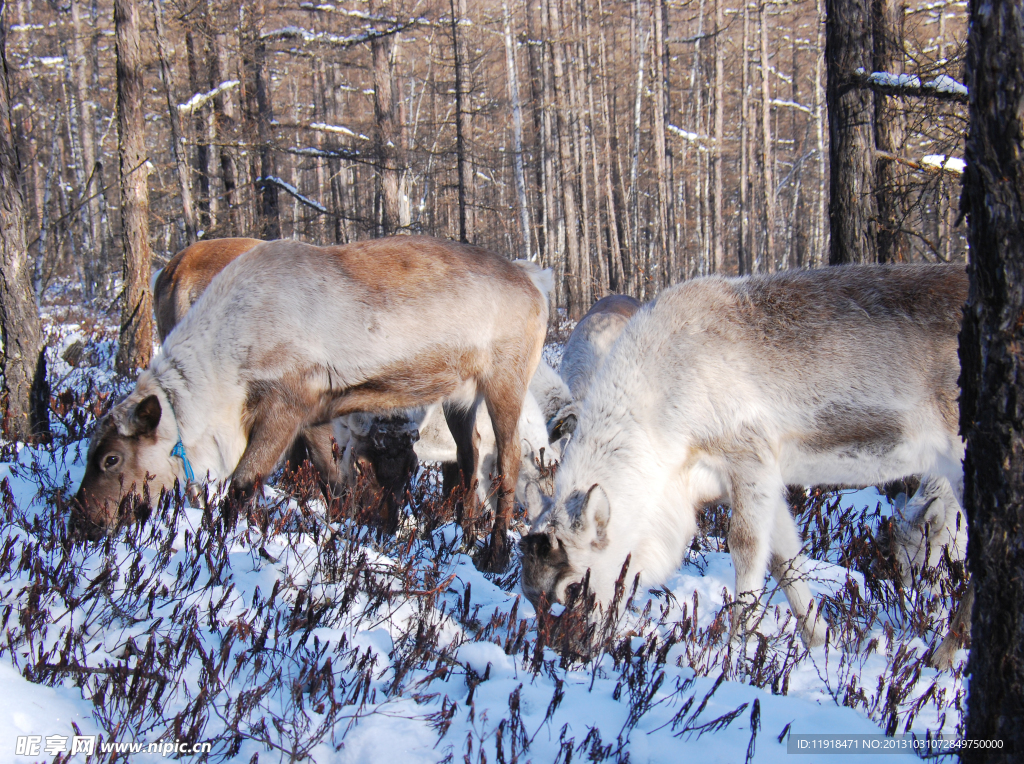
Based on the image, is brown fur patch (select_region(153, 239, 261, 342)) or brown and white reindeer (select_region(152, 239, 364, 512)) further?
Result: brown fur patch (select_region(153, 239, 261, 342))

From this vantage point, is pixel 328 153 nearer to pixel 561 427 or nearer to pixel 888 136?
pixel 561 427

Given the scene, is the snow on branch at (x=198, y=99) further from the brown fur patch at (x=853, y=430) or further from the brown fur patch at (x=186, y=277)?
the brown fur patch at (x=853, y=430)

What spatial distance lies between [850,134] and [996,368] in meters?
4.84

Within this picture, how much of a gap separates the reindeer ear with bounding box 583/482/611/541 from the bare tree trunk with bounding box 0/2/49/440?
15.0ft

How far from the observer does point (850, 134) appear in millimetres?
5922

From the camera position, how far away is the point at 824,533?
4883mm

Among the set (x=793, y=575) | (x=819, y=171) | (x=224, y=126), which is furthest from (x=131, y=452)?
(x=819, y=171)

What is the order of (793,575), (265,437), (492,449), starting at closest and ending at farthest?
(793,575)
(265,437)
(492,449)

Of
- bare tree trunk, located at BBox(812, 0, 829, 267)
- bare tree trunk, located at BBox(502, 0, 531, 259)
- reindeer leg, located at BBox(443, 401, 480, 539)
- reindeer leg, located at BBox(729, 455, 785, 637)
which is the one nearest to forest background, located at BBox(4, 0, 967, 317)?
bare tree trunk, located at BBox(502, 0, 531, 259)

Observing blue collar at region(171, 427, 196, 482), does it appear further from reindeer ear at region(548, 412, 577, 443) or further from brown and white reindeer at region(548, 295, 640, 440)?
brown and white reindeer at region(548, 295, 640, 440)

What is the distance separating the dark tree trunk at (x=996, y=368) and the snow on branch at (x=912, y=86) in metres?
3.81

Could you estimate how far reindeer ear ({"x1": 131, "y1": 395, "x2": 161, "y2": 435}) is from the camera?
4.14 metres

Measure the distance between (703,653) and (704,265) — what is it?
89.9ft

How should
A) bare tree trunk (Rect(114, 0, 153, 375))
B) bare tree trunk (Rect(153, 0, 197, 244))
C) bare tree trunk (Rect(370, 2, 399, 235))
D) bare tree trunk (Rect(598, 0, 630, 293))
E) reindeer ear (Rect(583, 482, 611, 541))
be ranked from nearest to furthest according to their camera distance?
reindeer ear (Rect(583, 482, 611, 541)), bare tree trunk (Rect(114, 0, 153, 375)), bare tree trunk (Rect(153, 0, 197, 244)), bare tree trunk (Rect(370, 2, 399, 235)), bare tree trunk (Rect(598, 0, 630, 293))
